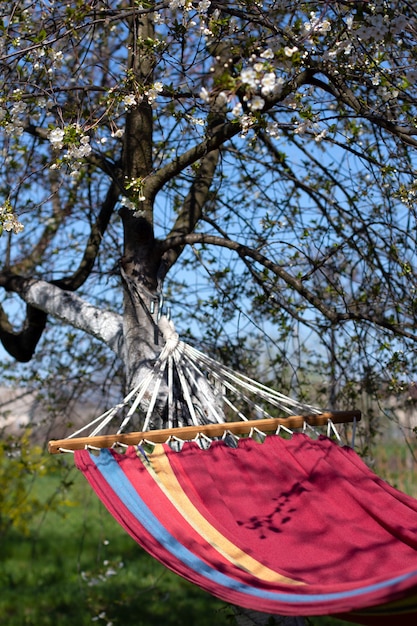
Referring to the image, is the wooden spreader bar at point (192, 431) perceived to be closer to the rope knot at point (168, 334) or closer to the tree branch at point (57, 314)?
the rope knot at point (168, 334)

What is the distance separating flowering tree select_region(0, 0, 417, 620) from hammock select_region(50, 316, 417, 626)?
478 millimetres

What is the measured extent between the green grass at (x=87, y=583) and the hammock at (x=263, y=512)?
2126 mm

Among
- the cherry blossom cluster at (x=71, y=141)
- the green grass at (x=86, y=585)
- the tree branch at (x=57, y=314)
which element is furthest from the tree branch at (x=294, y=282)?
the green grass at (x=86, y=585)

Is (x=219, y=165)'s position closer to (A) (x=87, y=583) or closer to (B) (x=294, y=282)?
(B) (x=294, y=282)

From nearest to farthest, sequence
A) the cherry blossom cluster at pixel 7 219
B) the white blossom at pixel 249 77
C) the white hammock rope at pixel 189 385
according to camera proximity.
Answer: the white blossom at pixel 249 77 → the cherry blossom cluster at pixel 7 219 → the white hammock rope at pixel 189 385

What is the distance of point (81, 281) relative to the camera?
11.0 feet

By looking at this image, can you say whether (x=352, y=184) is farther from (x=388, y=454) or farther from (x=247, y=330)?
(x=388, y=454)

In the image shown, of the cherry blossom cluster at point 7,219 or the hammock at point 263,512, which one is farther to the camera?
the cherry blossom cluster at point 7,219

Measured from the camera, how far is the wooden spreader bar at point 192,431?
2.08m

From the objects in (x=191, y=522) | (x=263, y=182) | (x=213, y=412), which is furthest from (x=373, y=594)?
(x=263, y=182)

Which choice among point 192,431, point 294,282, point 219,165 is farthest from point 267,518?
point 219,165

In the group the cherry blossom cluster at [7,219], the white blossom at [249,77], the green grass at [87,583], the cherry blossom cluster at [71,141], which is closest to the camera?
the white blossom at [249,77]

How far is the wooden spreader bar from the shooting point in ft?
6.84

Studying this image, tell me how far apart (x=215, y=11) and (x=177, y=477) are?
4.38 ft
